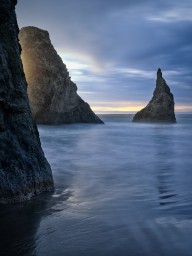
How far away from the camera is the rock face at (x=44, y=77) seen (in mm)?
61438

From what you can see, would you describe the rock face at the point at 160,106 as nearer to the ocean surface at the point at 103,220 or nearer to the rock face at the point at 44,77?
the rock face at the point at 44,77

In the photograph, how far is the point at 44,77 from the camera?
62.2 m

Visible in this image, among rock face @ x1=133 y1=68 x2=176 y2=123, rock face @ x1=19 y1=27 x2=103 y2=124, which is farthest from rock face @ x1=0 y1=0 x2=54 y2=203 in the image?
rock face @ x1=133 y1=68 x2=176 y2=123

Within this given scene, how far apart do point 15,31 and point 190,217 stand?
21.1 ft

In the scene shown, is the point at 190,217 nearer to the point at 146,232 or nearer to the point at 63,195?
the point at 146,232

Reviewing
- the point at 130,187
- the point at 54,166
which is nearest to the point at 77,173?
the point at 54,166

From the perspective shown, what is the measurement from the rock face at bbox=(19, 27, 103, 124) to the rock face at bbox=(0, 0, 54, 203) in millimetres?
51315

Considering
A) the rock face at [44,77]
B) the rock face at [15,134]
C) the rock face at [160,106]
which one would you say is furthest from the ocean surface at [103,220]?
the rock face at [160,106]

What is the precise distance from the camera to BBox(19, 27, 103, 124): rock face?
61.4m

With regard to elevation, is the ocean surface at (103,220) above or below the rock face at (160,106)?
below

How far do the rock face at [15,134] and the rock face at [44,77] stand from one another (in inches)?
2020

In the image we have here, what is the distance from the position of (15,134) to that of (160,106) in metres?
82.9

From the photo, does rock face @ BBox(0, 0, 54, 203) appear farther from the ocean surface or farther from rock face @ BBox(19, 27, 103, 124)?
rock face @ BBox(19, 27, 103, 124)

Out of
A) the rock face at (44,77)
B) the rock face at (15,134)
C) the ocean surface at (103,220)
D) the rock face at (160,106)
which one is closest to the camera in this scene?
the ocean surface at (103,220)
